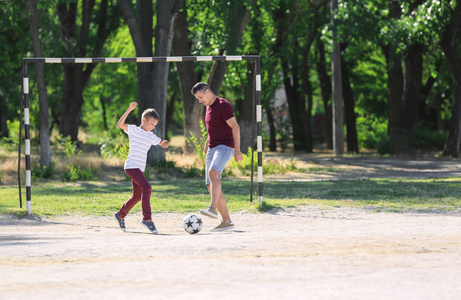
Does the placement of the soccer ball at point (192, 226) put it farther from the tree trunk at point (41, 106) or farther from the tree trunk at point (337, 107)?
the tree trunk at point (337, 107)

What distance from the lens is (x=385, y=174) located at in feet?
66.3

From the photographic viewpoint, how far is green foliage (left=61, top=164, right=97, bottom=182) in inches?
713

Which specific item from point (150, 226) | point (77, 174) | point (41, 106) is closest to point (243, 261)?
point (150, 226)

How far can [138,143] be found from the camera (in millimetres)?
9773

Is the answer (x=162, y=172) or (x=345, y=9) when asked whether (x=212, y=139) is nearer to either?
(x=162, y=172)

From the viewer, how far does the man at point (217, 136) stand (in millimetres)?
9680

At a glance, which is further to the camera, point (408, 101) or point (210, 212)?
point (408, 101)

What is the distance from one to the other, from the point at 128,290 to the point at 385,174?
1505 cm

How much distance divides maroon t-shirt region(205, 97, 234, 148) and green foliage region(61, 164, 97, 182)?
29.4 feet

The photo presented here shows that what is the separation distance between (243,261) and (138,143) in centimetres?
310

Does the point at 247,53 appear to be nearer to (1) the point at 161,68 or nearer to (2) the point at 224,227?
(1) the point at 161,68

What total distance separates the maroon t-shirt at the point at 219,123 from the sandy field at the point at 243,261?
125cm

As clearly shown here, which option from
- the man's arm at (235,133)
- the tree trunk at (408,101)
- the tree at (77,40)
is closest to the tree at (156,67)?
the tree at (77,40)

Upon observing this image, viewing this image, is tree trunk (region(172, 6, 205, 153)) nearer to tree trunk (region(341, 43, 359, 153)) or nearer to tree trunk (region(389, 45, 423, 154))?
tree trunk (region(389, 45, 423, 154))
